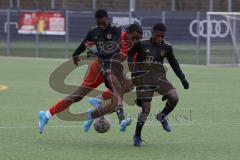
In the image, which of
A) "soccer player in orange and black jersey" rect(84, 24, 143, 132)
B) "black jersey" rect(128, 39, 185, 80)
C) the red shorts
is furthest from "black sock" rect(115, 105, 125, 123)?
"black jersey" rect(128, 39, 185, 80)

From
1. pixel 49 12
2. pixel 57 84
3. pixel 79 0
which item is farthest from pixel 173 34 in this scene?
pixel 57 84

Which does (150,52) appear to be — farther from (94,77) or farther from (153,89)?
Result: (94,77)

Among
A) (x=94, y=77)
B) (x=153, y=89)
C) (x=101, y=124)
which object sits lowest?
(x=101, y=124)

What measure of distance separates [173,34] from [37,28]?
6636 millimetres

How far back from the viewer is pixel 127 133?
12.8 metres

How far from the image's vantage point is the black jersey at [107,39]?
39.0 ft

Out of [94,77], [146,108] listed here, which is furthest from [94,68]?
[146,108]

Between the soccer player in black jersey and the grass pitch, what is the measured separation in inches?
21.3

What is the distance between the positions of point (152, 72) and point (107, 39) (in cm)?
85

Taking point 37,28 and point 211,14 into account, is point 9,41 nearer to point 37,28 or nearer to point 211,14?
point 37,28

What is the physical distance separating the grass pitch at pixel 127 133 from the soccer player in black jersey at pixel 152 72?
0.54 m

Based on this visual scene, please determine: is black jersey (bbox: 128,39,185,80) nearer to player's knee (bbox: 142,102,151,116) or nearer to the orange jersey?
the orange jersey

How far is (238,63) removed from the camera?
31250 millimetres

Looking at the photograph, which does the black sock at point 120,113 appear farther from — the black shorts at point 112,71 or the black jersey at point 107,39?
the black jersey at point 107,39
